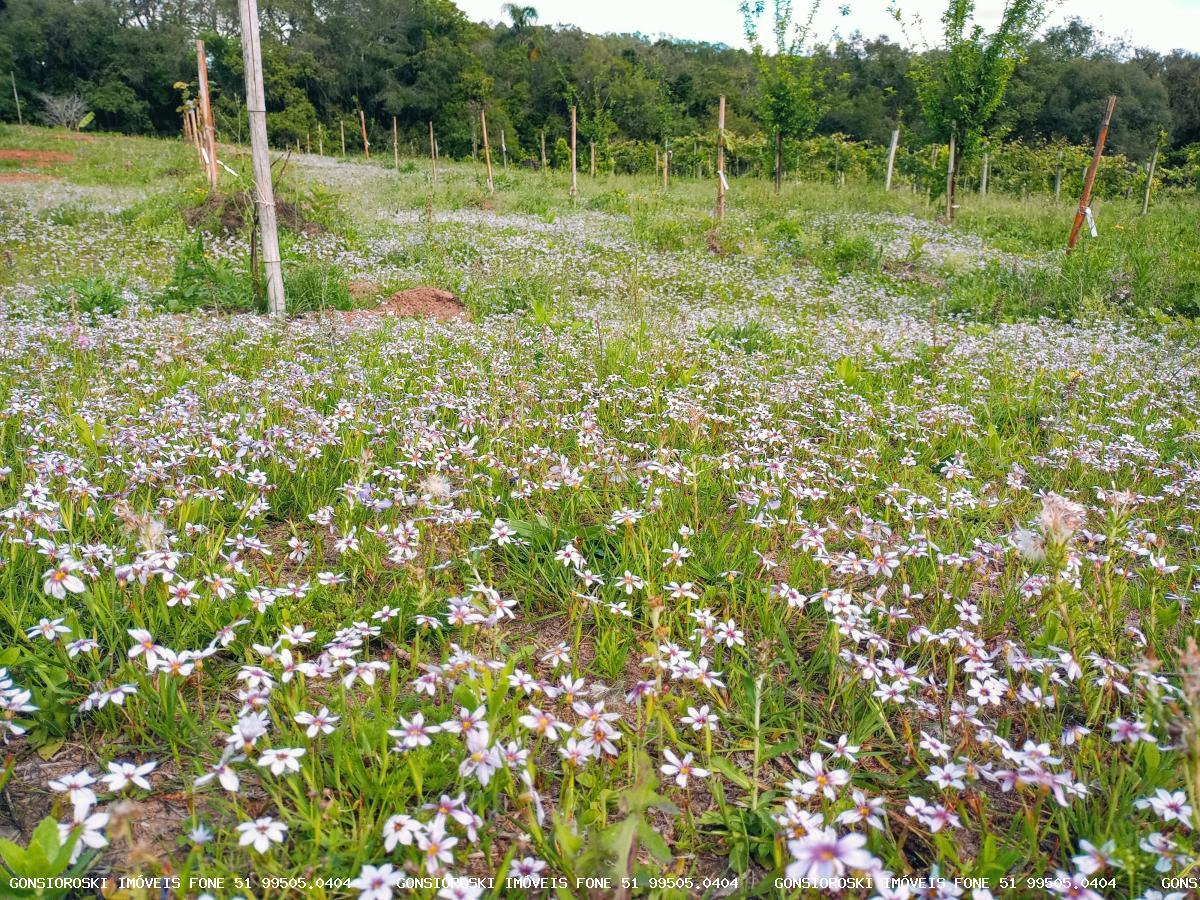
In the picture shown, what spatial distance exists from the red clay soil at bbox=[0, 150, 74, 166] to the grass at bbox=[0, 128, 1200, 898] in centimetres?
2613

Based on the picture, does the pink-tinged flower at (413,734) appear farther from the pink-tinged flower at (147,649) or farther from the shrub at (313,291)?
the shrub at (313,291)

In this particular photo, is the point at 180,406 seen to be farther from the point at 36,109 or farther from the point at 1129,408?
the point at 36,109

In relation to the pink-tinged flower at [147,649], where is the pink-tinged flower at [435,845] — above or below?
below

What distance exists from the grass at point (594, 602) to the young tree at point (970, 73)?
44.7 ft

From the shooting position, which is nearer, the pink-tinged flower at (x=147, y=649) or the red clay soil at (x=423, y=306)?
the pink-tinged flower at (x=147, y=649)

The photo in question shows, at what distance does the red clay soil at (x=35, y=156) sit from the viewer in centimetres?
2625

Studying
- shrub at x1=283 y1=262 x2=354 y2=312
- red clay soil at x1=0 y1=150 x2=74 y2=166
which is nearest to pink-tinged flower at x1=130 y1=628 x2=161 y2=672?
shrub at x1=283 y1=262 x2=354 y2=312

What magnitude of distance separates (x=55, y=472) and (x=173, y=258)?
826cm

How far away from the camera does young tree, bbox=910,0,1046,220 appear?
17.2m

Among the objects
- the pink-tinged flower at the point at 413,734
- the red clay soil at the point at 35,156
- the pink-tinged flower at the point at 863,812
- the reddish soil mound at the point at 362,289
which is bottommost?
the pink-tinged flower at the point at 863,812

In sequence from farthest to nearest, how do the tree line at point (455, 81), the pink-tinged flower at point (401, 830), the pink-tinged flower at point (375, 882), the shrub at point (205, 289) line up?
the tree line at point (455, 81) → the shrub at point (205, 289) → the pink-tinged flower at point (401, 830) → the pink-tinged flower at point (375, 882)

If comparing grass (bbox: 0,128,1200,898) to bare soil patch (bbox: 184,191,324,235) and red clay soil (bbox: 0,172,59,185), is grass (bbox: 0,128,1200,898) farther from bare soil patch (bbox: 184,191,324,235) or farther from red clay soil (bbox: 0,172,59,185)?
red clay soil (bbox: 0,172,59,185)

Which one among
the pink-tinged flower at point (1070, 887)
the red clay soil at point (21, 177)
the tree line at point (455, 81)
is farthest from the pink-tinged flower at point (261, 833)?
the tree line at point (455, 81)

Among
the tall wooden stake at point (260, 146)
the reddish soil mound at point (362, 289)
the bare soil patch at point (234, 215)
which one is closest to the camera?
the tall wooden stake at point (260, 146)
